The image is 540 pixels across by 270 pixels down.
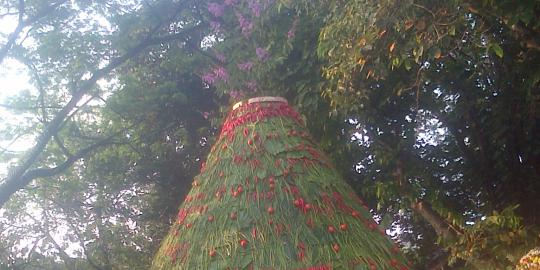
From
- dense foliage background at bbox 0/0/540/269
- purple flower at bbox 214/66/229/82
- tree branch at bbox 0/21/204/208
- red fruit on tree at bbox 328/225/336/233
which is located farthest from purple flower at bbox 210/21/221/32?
red fruit on tree at bbox 328/225/336/233

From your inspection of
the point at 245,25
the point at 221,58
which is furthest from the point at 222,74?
the point at 245,25

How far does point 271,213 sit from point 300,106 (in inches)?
118

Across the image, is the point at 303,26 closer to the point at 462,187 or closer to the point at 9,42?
the point at 462,187

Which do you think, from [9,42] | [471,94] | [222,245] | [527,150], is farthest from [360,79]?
[9,42]

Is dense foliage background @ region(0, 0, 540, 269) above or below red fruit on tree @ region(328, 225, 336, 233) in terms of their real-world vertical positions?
above

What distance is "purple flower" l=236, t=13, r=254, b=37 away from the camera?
6379 millimetres

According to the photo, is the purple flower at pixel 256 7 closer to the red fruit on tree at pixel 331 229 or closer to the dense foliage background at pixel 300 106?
the dense foliage background at pixel 300 106

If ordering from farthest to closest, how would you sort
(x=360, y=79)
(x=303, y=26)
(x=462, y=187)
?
(x=462, y=187) < (x=303, y=26) < (x=360, y=79)

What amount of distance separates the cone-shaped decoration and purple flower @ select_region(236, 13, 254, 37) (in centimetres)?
284

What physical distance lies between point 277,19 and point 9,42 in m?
3.13

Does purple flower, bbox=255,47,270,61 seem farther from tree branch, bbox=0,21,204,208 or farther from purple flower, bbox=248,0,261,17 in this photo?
tree branch, bbox=0,21,204,208

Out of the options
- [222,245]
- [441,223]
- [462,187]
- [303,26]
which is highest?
[303,26]

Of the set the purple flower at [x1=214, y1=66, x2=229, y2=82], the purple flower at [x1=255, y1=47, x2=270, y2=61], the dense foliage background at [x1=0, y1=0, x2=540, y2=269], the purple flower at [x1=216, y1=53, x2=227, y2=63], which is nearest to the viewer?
the dense foliage background at [x1=0, y1=0, x2=540, y2=269]

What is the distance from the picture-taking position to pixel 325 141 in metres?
6.25
